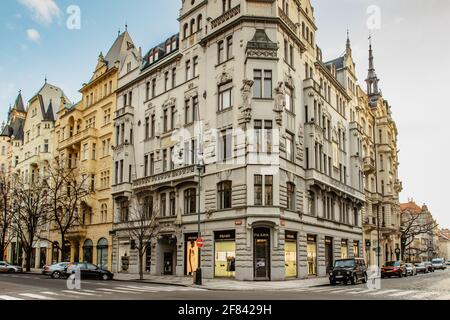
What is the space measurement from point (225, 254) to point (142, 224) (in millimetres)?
7144

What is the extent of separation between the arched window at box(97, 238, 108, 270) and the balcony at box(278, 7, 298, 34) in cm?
2884

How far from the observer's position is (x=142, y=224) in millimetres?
38000

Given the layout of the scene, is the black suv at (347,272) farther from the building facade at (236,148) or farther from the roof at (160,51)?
the roof at (160,51)

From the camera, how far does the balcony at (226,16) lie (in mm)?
38125

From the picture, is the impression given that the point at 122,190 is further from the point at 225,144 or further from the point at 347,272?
the point at 347,272

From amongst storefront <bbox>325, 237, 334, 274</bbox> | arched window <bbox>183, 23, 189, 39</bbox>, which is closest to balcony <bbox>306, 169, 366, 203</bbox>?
storefront <bbox>325, 237, 334, 274</bbox>


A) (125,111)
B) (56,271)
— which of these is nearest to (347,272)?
(56,271)

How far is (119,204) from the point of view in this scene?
161 ft

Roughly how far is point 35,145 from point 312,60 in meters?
44.7

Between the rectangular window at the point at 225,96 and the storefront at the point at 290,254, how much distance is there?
10892 millimetres

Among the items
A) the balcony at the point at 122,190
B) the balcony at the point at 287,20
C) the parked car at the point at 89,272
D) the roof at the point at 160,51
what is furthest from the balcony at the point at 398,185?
the parked car at the point at 89,272

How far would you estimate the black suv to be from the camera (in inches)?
1283

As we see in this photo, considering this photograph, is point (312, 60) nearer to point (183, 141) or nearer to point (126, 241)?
point (183, 141)
